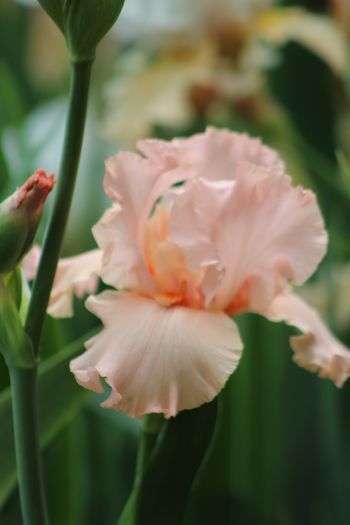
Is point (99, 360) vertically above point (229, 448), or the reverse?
point (99, 360)

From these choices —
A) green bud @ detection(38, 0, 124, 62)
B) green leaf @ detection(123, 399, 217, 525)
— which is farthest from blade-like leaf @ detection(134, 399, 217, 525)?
green bud @ detection(38, 0, 124, 62)

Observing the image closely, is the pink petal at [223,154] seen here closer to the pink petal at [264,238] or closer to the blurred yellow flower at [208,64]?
the pink petal at [264,238]

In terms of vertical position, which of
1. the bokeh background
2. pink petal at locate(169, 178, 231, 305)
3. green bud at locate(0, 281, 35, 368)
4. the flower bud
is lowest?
the bokeh background

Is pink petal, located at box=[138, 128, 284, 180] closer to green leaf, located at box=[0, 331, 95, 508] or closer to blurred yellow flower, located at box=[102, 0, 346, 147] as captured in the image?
green leaf, located at box=[0, 331, 95, 508]

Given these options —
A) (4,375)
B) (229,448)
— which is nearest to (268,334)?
(229,448)

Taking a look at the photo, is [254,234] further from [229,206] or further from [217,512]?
[217,512]

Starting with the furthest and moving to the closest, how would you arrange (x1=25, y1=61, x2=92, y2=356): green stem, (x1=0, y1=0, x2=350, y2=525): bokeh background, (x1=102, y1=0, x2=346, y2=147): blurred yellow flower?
(x1=102, y1=0, x2=346, y2=147): blurred yellow flower < (x1=0, y1=0, x2=350, y2=525): bokeh background < (x1=25, y1=61, x2=92, y2=356): green stem

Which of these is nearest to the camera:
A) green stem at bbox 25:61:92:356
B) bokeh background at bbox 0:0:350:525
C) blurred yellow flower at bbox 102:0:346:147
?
green stem at bbox 25:61:92:356

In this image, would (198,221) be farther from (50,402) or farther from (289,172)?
(289,172)
